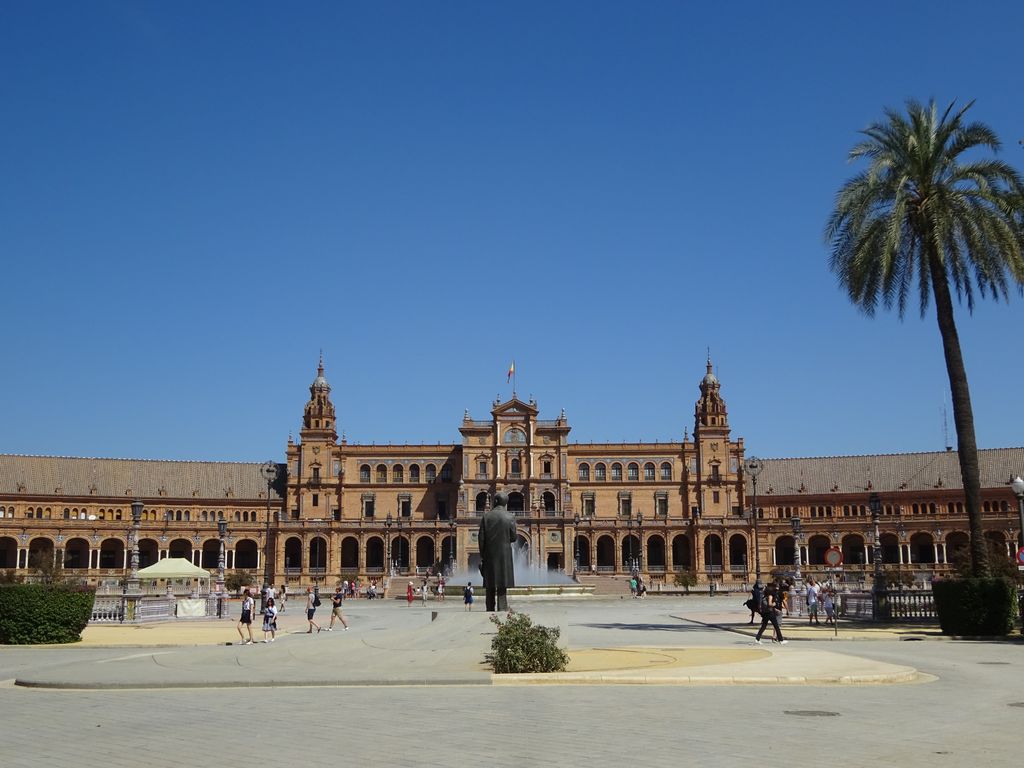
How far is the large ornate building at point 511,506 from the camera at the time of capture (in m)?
101

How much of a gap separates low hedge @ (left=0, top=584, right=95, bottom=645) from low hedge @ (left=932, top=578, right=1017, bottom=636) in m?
25.9

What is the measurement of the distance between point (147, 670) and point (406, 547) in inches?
3431

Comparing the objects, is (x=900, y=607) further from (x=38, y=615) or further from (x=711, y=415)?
(x=711, y=415)

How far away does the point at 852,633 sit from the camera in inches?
1220

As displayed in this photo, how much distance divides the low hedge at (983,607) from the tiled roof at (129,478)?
90606 millimetres

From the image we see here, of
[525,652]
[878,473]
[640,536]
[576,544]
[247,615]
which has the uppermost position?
[878,473]

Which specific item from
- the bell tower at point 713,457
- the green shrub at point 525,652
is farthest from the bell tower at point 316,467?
the green shrub at point 525,652

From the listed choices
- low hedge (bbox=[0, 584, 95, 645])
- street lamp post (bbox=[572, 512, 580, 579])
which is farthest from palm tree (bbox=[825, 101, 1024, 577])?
street lamp post (bbox=[572, 512, 580, 579])

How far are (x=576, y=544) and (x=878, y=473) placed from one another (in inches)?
1346

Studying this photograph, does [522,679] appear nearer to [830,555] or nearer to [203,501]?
[830,555]

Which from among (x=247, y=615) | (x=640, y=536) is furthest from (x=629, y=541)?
(x=247, y=615)

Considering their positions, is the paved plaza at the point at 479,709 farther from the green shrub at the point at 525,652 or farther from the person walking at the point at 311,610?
the person walking at the point at 311,610

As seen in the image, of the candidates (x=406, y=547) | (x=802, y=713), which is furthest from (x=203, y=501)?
(x=802, y=713)

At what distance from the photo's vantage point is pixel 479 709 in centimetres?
1406
